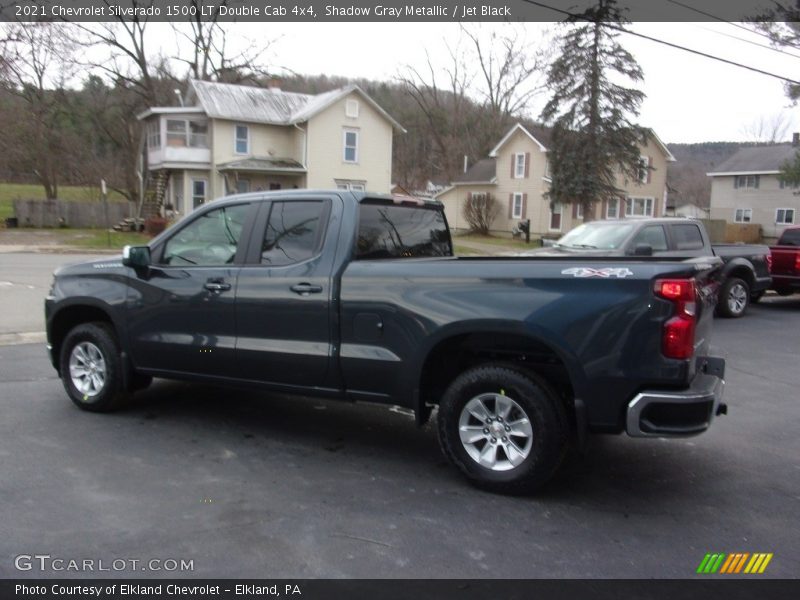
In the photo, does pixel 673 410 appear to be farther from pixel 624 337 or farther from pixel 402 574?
pixel 402 574

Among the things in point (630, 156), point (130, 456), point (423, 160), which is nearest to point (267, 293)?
point (130, 456)

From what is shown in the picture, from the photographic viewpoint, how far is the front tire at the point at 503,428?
4.21 m

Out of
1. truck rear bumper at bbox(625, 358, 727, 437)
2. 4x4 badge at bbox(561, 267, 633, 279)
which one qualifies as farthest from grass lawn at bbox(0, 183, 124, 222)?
truck rear bumper at bbox(625, 358, 727, 437)

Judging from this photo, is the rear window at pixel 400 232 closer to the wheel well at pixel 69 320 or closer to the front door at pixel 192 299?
the front door at pixel 192 299

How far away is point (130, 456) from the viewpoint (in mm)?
4984

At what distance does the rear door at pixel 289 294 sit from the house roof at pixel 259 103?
32.4 metres

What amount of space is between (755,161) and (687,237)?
148 ft

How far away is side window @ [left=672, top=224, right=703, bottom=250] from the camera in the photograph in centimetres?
1166

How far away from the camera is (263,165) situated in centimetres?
3597

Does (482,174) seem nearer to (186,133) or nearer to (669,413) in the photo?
(186,133)

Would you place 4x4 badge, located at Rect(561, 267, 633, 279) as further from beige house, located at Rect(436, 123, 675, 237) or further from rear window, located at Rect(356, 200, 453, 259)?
beige house, located at Rect(436, 123, 675, 237)

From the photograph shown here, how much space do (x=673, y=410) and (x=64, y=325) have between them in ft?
17.5

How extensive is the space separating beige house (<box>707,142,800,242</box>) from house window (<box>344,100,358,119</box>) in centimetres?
2963

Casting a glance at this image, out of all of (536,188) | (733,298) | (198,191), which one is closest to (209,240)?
(733,298)
